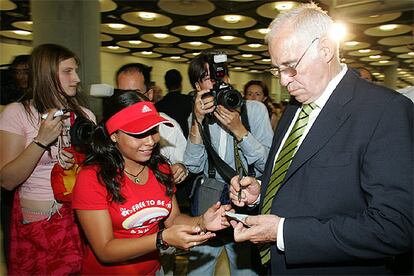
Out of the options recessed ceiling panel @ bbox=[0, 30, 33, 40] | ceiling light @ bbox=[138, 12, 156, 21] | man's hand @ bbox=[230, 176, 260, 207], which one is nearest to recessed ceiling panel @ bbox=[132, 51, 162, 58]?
recessed ceiling panel @ bbox=[0, 30, 33, 40]

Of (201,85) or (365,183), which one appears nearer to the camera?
(365,183)

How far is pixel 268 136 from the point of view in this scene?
2219 mm

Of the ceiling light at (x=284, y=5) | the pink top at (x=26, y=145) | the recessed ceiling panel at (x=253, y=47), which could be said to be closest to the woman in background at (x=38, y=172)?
the pink top at (x=26, y=145)

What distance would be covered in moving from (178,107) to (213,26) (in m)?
5.35

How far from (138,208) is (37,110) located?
83 centimetres

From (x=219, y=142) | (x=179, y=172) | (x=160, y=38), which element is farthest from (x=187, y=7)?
(x=179, y=172)

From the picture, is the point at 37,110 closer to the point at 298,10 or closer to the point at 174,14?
the point at 298,10

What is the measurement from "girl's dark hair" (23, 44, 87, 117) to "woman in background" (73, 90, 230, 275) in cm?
44

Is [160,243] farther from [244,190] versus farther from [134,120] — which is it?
[134,120]

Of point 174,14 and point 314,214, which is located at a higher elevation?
point 174,14

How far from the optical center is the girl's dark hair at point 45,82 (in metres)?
1.91

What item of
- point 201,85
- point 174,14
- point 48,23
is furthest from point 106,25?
point 201,85

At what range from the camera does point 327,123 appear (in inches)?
49.6

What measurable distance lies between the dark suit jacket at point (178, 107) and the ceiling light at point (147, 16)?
13.7ft
